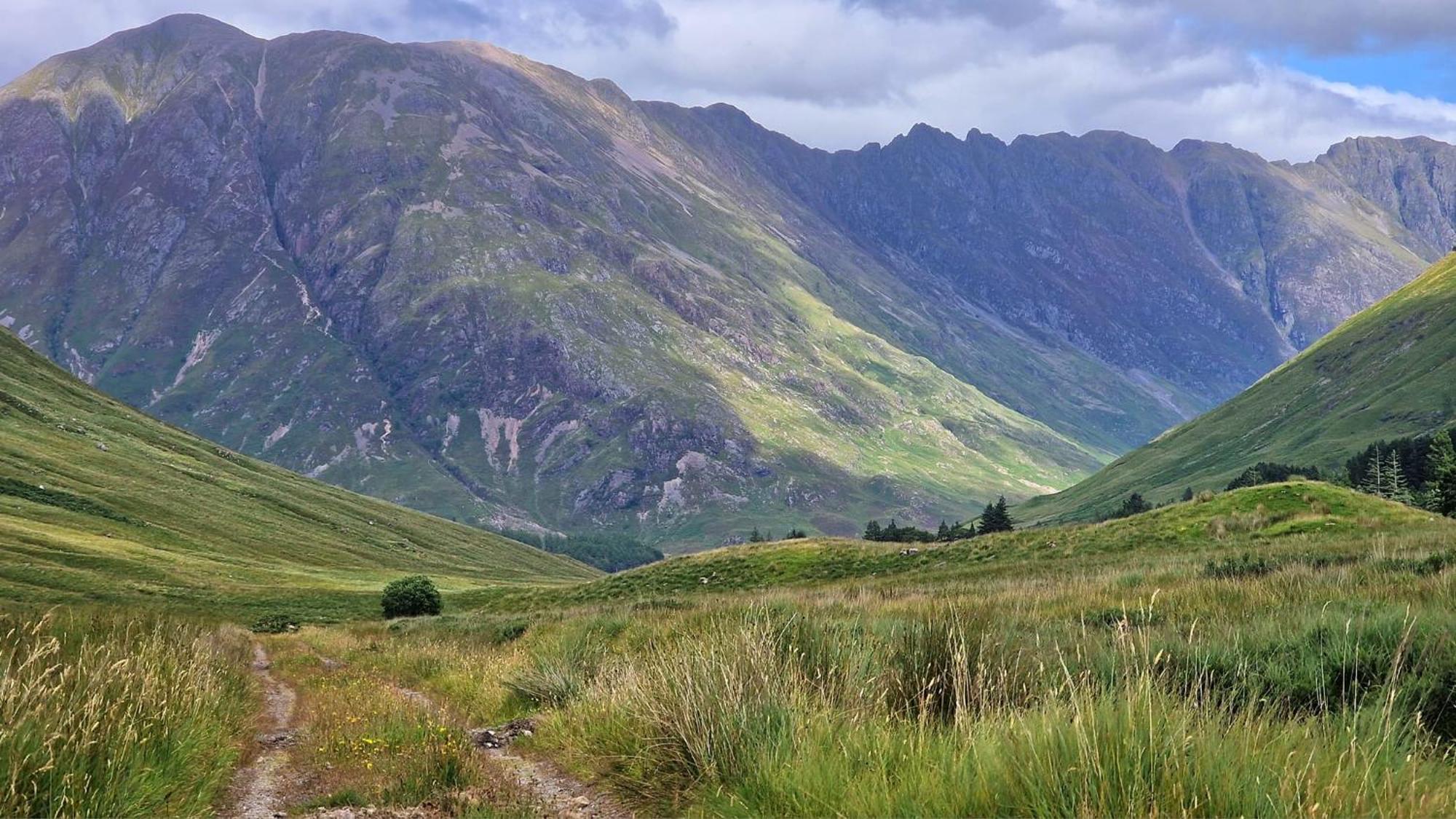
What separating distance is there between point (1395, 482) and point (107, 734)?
455 ft

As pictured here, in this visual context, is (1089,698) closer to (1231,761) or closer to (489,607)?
(1231,761)

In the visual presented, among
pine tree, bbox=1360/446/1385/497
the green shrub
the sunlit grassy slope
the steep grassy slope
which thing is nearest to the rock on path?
the steep grassy slope

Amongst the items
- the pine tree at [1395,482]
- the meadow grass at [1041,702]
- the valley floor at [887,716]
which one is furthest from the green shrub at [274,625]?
the pine tree at [1395,482]

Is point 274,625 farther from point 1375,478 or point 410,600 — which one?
point 1375,478

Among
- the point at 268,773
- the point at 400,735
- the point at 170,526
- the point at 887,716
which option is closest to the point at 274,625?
the point at 400,735

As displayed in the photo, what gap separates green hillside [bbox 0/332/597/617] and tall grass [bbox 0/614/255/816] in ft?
164

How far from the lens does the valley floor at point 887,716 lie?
230 inches

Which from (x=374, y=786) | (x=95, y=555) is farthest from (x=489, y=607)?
Answer: (x=374, y=786)

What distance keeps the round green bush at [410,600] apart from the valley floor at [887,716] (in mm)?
45932

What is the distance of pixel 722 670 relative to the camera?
31.8ft

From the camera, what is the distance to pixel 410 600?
64.1 metres

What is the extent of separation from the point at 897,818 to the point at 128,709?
8006mm

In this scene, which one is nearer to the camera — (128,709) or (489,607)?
(128,709)

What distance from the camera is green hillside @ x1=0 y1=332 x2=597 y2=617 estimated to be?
230 feet
